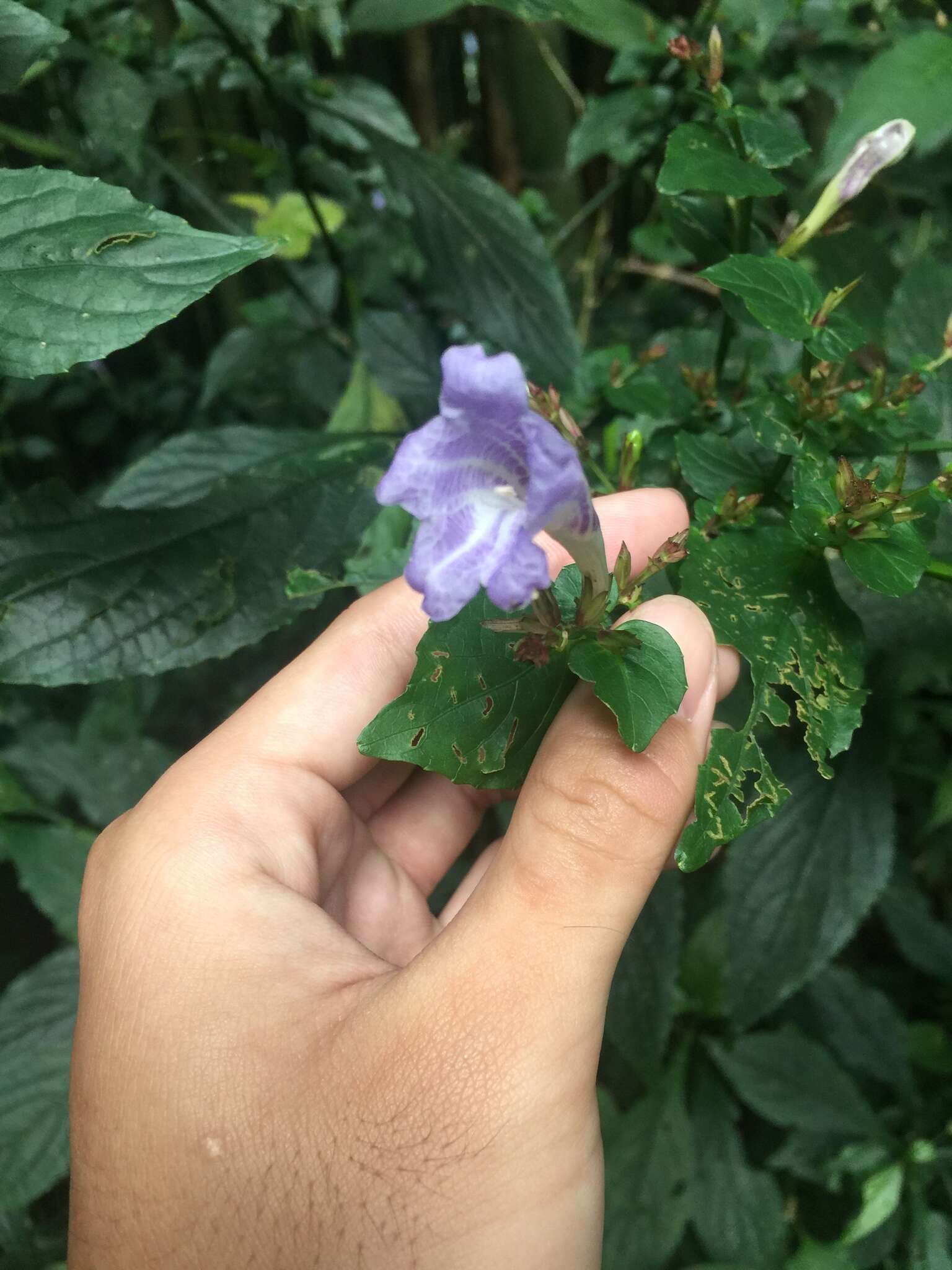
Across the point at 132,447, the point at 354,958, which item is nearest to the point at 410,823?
the point at 354,958

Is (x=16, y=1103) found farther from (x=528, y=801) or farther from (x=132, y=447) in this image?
(x=132, y=447)

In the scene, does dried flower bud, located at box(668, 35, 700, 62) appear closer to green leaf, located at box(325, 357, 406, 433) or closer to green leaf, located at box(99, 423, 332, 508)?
green leaf, located at box(99, 423, 332, 508)

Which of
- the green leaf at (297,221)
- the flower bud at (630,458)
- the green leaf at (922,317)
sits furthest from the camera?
the green leaf at (297,221)

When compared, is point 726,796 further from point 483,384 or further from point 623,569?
point 483,384

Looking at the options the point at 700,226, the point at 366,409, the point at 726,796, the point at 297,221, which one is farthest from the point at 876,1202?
the point at 297,221

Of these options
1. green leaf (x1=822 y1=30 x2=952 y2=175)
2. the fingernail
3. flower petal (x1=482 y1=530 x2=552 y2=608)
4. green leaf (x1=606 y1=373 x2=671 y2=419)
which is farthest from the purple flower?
green leaf (x1=822 y1=30 x2=952 y2=175)

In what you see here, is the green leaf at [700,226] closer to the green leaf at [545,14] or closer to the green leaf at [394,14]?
the green leaf at [545,14]

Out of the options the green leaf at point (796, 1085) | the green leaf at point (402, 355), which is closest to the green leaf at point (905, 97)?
the green leaf at point (402, 355)
